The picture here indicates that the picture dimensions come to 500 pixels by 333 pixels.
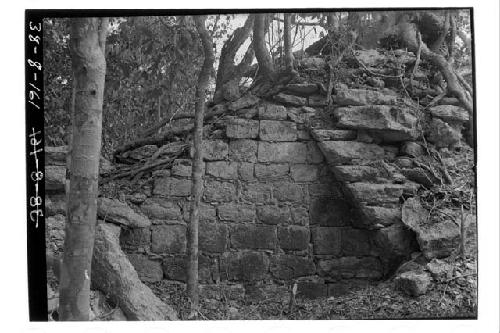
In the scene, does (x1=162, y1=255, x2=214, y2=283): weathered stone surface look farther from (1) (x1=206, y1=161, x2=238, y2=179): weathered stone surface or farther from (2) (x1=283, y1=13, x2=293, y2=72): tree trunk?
(2) (x1=283, y1=13, x2=293, y2=72): tree trunk

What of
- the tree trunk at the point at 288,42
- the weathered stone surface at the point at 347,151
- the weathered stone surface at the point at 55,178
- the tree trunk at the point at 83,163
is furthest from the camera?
the weathered stone surface at the point at 347,151

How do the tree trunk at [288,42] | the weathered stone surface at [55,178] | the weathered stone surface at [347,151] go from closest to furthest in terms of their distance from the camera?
the weathered stone surface at [55,178] < the tree trunk at [288,42] < the weathered stone surface at [347,151]

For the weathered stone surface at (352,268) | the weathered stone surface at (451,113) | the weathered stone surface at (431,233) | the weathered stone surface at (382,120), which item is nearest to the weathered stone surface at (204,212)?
the weathered stone surface at (352,268)

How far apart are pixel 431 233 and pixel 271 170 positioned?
1.18 m

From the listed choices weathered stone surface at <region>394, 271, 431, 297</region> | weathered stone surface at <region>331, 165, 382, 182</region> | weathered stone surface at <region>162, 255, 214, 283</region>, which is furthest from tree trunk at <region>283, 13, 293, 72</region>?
weathered stone surface at <region>394, 271, 431, 297</region>

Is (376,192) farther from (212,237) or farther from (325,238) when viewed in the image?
(212,237)

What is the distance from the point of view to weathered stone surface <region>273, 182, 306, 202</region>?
169 inches

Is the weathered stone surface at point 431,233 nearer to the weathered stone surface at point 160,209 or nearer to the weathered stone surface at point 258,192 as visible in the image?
the weathered stone surface at point 258,192

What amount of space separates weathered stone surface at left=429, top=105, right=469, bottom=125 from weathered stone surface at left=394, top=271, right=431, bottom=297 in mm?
1095

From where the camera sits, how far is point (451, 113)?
171 inches

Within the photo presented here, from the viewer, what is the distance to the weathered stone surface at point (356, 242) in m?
4.31

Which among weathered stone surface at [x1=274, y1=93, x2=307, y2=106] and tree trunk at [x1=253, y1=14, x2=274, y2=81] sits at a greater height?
tree trunk at [x1=253, y1=14, x2=274, y2=81]

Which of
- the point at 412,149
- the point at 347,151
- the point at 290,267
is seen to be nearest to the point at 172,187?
the point at 290,267

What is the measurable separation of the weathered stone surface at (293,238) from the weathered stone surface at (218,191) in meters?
0.43
